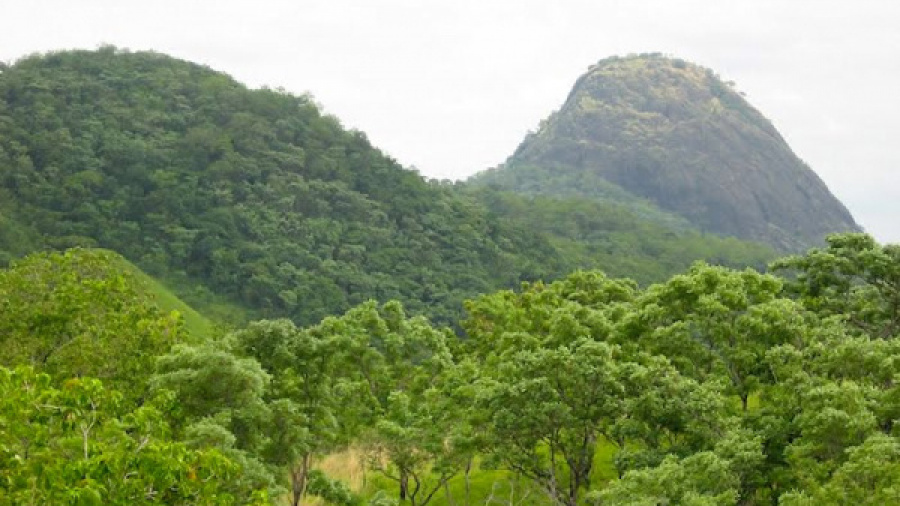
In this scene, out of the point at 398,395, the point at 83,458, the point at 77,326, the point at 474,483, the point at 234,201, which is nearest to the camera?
the point at 83,458

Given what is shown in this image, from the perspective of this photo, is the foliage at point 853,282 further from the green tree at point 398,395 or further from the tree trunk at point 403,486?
the tree trunk at point 403,486

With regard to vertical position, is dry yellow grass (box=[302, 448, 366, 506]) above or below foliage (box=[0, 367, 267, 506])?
below

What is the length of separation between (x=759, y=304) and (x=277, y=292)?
6408 centimetres

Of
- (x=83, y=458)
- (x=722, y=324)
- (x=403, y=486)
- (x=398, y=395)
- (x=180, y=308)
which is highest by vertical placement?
(x=722, y=324)

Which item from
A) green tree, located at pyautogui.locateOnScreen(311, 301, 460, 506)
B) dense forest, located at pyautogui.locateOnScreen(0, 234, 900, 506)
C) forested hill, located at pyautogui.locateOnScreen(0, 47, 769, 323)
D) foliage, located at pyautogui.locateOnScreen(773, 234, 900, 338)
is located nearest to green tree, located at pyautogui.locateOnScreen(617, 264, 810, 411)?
dense forest, located at pyautogui.locateOnScreen(0, 234, 900, 506)

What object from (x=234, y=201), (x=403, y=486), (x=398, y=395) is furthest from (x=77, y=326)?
(x=234, y=201)

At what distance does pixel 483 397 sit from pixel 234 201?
75.9 metres

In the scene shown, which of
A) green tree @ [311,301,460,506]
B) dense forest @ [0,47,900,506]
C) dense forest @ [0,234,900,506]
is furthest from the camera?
green tree @ [311,301,460,506]

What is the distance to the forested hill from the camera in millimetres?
82562

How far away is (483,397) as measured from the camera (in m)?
22.2

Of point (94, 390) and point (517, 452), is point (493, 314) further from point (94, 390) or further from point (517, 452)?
point (94, 390)

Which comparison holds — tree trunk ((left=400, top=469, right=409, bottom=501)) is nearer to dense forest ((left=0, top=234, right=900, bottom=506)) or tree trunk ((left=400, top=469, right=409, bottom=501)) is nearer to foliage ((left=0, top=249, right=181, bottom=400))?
dense forest ((left=0, top=234, right=900, bottom=506))

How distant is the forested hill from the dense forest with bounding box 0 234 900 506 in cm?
4599

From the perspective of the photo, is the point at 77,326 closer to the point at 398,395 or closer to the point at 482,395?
the point at 398,395
